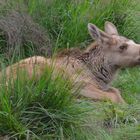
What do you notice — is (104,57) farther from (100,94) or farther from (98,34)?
(100,94)

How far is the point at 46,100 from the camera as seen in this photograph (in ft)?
25.6

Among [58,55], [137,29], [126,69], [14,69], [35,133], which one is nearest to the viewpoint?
[35,133]

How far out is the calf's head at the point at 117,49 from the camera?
34.8 feet

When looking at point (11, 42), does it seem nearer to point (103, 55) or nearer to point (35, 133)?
point (103, 55)

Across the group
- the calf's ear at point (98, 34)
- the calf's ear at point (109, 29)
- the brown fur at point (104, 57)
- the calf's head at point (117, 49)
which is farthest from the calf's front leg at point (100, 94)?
the calf's ear at point (109, 29)

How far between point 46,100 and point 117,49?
315cm

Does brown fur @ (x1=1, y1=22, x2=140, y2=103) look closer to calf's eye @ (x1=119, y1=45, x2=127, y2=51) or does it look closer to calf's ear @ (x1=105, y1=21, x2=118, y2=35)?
calf's eye @ (x1=119, y1=45, x2=127, y2=51)

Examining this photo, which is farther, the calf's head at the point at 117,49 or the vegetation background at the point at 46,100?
the calf's head at the point at 117,49

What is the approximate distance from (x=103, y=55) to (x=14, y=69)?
2.85 meters

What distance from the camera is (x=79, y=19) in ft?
38.2

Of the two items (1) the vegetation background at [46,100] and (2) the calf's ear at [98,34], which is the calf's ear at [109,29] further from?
(1) the vegetation background at [46,100]

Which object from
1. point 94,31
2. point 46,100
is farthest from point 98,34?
point 46,100

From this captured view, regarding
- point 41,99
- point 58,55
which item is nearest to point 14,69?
point 41,99

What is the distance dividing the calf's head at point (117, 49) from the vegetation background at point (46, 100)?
21.3 inches
